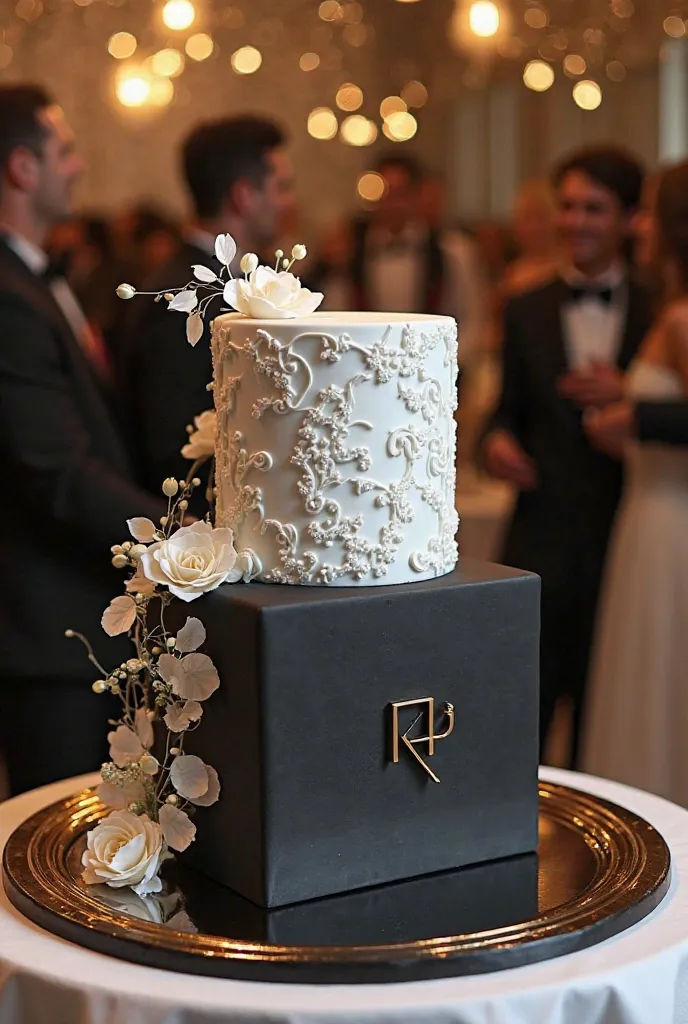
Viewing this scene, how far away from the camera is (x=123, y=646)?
2.65m

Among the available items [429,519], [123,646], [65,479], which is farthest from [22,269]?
[429,519]

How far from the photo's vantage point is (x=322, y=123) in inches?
456

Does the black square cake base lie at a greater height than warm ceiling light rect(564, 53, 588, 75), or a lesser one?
lesser

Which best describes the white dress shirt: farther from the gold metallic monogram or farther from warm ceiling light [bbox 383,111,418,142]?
warm ceiling light [bbox 383,111,418,142]

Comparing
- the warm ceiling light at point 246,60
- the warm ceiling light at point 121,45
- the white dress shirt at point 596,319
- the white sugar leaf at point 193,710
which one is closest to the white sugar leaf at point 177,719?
the white sugar leaf at point 193,710

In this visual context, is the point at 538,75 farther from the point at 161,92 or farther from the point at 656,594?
the point at 656,594

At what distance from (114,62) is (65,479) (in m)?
7.83

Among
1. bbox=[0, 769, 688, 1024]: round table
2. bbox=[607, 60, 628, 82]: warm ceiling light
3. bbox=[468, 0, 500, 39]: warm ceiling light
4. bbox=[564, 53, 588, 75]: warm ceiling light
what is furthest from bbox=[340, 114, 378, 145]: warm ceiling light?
bbox=[0, 769, 688, 1024]: round table

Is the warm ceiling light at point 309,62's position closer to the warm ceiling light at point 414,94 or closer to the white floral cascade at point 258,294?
the warm ceiling light at point 414,94

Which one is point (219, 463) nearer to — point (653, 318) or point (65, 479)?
point (65, 479)

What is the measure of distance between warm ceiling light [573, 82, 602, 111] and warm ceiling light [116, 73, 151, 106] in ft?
9.91

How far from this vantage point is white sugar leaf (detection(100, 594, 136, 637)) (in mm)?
1608

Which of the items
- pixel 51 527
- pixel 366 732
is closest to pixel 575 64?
pixel 51 527

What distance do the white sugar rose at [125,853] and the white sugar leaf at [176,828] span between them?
10 mm
